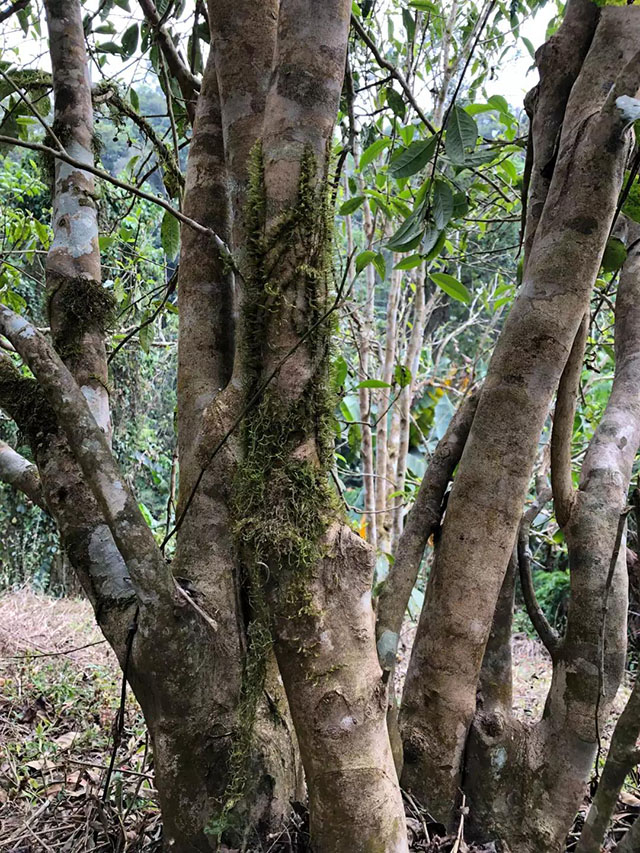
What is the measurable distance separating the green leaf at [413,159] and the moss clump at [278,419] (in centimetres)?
43

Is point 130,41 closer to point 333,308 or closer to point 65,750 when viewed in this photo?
point 333,308

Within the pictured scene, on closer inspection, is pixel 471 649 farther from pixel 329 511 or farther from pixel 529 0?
pixel 529 0

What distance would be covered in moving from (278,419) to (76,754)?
6.32 feet

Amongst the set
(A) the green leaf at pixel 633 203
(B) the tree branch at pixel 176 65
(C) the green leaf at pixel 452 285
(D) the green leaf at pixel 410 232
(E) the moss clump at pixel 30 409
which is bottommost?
(E) the moss clump at pixel 30 409

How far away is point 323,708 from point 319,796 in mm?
167

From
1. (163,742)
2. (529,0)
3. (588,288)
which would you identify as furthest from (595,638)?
(529,0)

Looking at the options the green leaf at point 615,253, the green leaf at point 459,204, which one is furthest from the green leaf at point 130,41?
the green leaf at point 615,253

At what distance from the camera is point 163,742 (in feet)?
4.28

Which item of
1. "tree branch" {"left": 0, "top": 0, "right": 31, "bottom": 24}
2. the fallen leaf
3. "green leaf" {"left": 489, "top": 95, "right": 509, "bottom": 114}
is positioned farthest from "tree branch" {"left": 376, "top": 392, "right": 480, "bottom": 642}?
"tree branch" {"left": 0, "top": 0, "right": 31, "bottom": 24}

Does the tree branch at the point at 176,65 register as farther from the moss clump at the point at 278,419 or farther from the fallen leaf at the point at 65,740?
the fallen leaf at the point at 65,740

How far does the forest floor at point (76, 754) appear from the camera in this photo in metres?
1.51

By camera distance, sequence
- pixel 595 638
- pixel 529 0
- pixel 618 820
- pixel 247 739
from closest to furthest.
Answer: pixel 247 739 → pixel 595 638 → pixel 618 820 → pixel 529 0

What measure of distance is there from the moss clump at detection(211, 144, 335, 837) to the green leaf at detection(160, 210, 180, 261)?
0.88 meters

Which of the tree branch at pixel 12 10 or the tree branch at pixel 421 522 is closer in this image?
the tree branch at pixel 421 522
